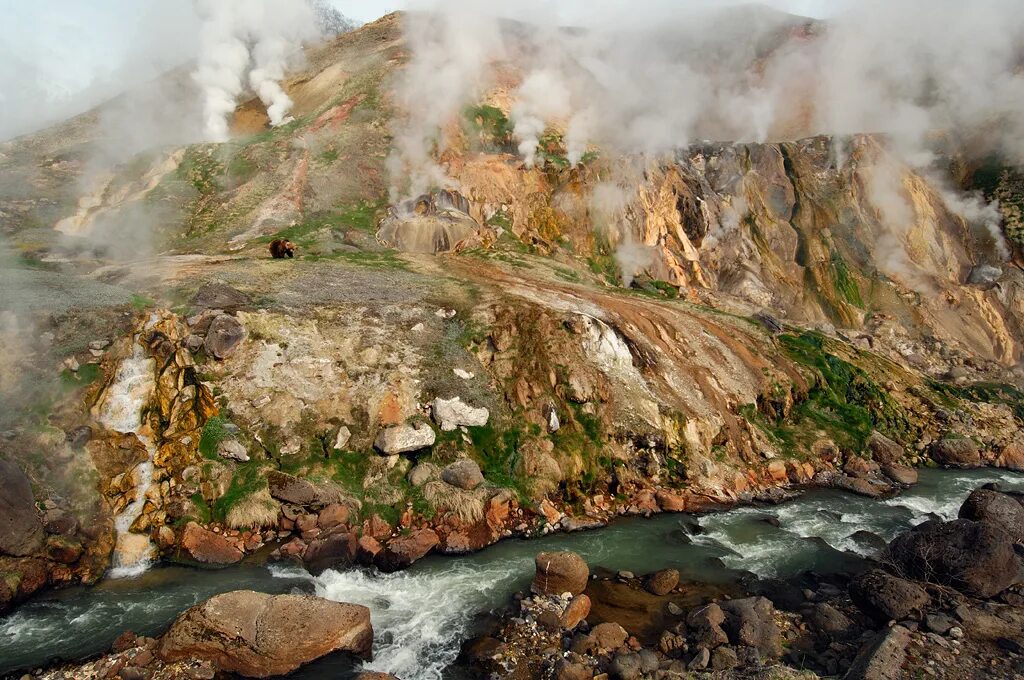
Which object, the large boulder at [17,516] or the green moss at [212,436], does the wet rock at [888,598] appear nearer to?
the green moss at [212,436]

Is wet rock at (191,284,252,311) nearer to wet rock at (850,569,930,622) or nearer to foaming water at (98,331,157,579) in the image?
foaming water at (98,331,157,579)

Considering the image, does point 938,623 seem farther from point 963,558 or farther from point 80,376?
point 80,376

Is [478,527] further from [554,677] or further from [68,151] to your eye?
[68,151]

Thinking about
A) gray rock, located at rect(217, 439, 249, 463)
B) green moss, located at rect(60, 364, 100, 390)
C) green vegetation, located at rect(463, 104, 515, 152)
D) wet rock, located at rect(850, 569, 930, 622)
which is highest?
green vegetation, located at rect(463, 104, 515, 152)

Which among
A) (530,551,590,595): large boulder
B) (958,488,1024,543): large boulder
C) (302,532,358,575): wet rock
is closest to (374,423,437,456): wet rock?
(302,532,358,575): wet rock

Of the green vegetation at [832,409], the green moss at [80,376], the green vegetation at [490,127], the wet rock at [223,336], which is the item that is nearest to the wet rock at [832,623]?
the green vegetation at [832,409]

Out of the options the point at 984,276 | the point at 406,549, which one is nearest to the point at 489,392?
the point at 406,549

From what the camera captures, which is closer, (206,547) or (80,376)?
(206,547)
